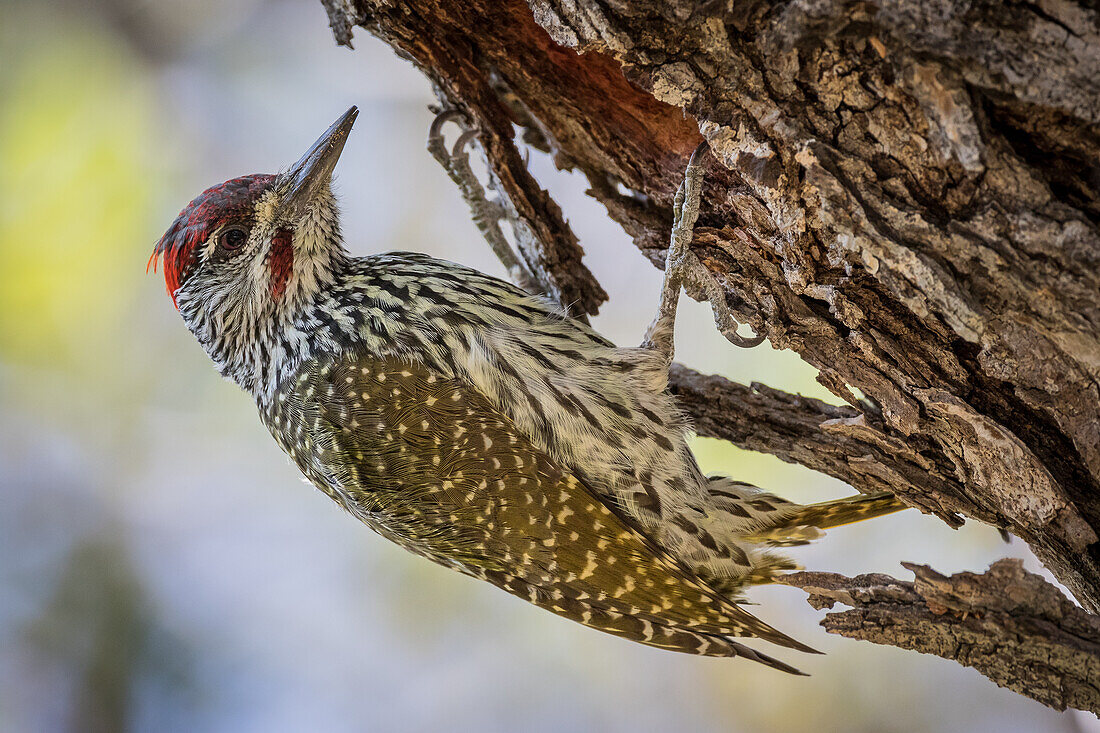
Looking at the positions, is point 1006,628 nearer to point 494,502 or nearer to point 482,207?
point 494,502

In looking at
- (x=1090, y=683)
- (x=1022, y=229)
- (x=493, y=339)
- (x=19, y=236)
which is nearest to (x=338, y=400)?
(x=493, y=339)

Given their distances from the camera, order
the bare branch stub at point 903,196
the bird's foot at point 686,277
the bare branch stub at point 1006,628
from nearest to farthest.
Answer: the bare branch stub at point 903,196
the bare branch stub at point 1006,628
the bird's foot at point 686,277

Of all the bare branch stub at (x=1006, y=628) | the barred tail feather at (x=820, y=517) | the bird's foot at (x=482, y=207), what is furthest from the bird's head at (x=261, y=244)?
the bare branch stub at (x=1006, y=628)

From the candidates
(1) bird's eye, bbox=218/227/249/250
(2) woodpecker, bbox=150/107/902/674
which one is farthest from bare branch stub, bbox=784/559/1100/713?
(1) bird's eye, bbox=218/227/249/250

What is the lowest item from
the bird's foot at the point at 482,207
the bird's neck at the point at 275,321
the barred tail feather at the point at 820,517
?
the barred tail feather at the point at 820,517

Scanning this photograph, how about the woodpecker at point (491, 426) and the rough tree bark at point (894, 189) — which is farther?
the woodpecker at point (491, 426)

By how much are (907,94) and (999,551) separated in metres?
3.22

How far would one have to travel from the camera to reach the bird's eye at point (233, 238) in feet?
9.11

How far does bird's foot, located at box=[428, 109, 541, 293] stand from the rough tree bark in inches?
28.7

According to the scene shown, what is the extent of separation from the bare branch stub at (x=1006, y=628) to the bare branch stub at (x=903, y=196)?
4.9 inches

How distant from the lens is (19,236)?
3.91 meters

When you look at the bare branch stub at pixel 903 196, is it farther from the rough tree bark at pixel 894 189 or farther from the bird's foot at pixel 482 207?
the bird's foot at pixel 482 207

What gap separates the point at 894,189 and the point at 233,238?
2101 millimetres

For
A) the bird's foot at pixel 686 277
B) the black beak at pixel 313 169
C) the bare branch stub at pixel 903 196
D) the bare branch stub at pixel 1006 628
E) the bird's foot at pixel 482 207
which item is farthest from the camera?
the bird's foot at pixel 482 207
